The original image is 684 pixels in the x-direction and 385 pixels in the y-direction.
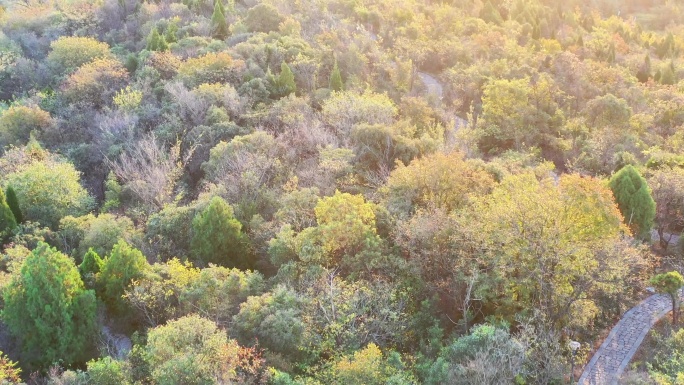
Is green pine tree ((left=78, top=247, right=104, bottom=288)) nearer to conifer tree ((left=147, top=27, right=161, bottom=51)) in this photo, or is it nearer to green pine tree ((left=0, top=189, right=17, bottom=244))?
green pine tree ((left=0, top=189, right=17, bottom=244))

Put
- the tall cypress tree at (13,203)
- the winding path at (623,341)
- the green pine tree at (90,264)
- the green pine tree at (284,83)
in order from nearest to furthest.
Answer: the winding path at (623,341) < the green pine tree at (90,264) < the tall cypress tree at (13,203) < the green pine tree at (284,83)

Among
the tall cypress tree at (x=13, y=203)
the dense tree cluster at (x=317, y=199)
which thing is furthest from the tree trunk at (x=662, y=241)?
the tall cypress tree at (x=13, y=203)

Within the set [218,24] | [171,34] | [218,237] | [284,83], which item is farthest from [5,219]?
[218,24]

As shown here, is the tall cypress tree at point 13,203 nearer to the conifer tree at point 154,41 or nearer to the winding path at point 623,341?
the conifer tree at point 154,41

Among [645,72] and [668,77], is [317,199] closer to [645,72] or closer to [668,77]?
[668,77]

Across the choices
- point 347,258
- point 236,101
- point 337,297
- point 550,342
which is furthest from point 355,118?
point 550,342

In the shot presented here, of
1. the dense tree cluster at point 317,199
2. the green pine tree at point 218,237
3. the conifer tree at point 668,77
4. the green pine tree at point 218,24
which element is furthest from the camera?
the green pine tree at point 218,24

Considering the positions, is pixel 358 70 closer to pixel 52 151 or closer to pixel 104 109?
pixel 104 109
